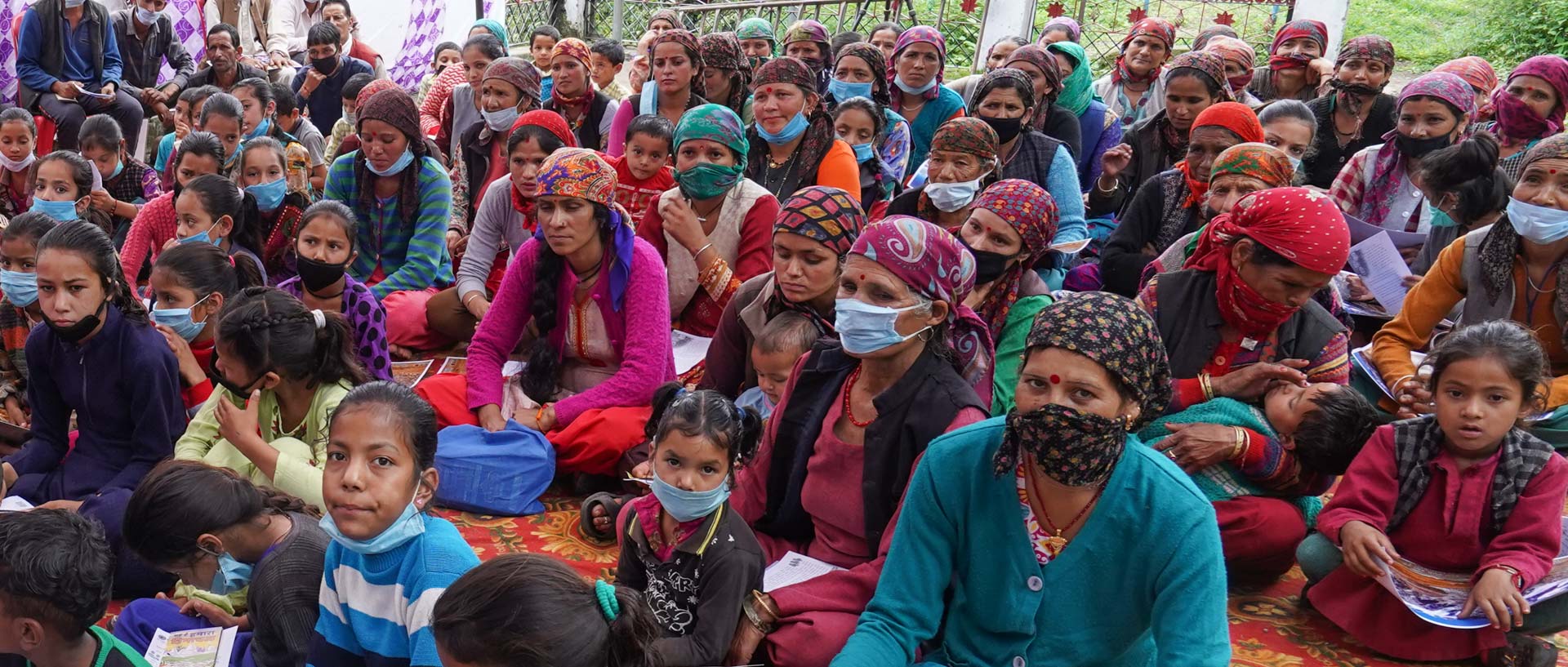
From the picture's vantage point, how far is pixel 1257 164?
4410 mm

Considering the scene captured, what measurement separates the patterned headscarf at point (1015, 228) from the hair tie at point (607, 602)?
205 centimetres

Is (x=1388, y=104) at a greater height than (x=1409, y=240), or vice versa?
(x=1388, y=104)

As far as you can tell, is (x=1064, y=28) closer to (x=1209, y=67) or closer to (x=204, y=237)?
(x=1209, y=67)

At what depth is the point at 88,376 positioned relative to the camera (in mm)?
3705

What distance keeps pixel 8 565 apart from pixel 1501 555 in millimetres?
3475

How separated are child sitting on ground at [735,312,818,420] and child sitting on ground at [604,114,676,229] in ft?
5.75

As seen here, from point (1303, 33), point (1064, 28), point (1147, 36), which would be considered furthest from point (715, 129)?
point (1064, 28)

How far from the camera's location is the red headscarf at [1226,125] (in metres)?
4.95

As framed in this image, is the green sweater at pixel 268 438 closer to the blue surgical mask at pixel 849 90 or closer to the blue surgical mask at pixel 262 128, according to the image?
the blue surgical mask at pixel 262 128

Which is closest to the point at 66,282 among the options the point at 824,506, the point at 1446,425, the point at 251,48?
the point at 824,506

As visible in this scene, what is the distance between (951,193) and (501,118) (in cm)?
273

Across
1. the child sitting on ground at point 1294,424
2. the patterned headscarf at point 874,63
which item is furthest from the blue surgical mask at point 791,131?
the child sitting on ground at point 1294,424

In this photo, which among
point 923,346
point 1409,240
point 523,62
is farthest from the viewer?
point 523,62

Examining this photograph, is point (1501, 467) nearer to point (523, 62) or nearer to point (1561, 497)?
point (1561, 497)
